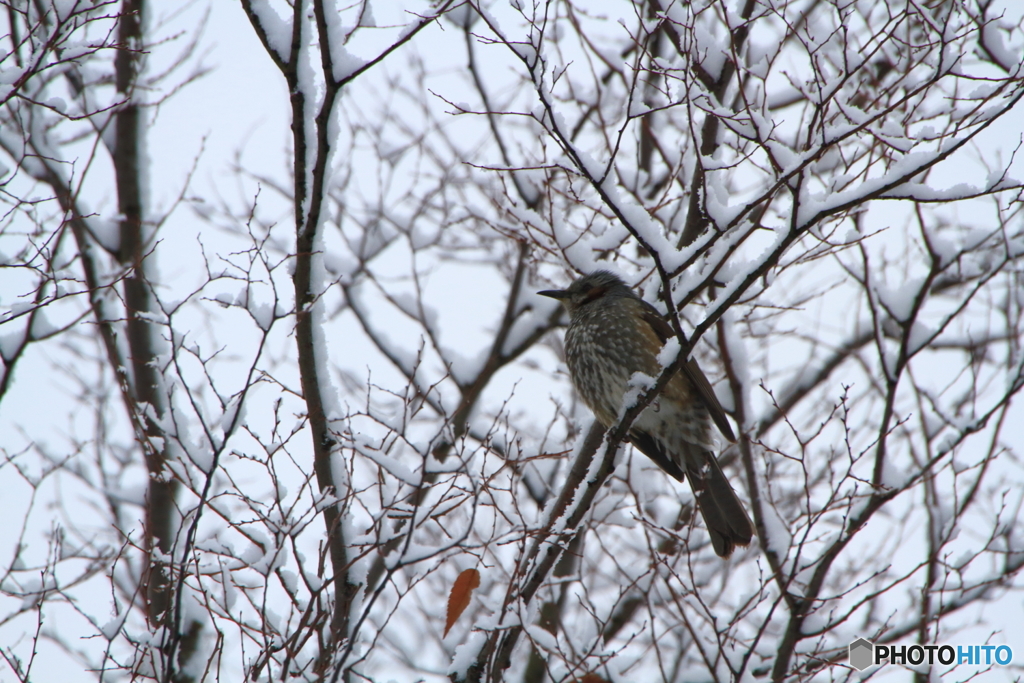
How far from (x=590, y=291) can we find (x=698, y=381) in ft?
3.46

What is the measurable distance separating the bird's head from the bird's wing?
36 centimetres

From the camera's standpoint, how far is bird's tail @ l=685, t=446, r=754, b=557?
492 centimetres

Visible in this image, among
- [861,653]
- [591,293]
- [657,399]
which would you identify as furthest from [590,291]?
[861,653]

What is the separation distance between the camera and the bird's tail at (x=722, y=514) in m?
4.92

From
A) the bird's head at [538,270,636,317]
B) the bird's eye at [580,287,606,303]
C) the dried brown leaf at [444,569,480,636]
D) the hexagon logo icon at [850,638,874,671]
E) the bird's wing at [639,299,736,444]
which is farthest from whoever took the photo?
the bird's eye at [580,287,606,303]

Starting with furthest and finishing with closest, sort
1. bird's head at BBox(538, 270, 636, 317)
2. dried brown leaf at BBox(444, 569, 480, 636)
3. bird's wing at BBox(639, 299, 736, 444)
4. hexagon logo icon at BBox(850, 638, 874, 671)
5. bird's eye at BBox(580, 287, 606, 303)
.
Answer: bird's eye at BBox(580, 287, 606, 303), bird's head at BBox(538, 270, 636, 317), bird's wing at BBox(639, 299, 736, 444), hexagon logo icon at BBox(850, 638, 874, 671), dried brown leaf at BBox(444, 569, 480, 636)

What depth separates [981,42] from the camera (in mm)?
4191

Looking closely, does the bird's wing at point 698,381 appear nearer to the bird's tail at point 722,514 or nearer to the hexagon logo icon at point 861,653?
the bird's tail at point 722,514

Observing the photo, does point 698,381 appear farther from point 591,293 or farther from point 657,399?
point 591,293

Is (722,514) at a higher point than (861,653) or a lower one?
higher

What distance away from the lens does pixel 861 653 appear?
4.47 metres

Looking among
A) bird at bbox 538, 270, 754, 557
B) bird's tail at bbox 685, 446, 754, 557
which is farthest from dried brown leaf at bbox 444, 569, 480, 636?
bird's tail at bbox 685, 446, 754, 557

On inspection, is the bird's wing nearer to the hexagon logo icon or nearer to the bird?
the bird

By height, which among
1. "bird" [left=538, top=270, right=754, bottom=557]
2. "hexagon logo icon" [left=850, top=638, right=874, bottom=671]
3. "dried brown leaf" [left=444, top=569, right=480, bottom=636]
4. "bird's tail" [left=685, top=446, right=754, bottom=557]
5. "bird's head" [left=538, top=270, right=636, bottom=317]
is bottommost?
"dried brown leaf" [left=444, top=569, right=480, bottom=636]
